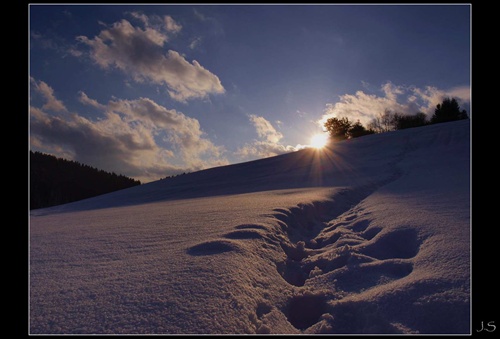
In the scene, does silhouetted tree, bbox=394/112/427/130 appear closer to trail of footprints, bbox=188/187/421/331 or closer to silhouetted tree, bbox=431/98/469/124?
silhouetted tree, bbox=431/98/469/124

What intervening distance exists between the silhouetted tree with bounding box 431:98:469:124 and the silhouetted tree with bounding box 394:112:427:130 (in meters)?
2.47

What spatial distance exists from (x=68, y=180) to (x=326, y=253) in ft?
226

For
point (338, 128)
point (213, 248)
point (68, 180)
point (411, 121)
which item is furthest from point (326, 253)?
point (68, 180)

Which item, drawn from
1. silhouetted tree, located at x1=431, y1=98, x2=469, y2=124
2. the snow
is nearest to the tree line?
silhouetted tree, located at x1=431, y1=98, x2=469, y2=124

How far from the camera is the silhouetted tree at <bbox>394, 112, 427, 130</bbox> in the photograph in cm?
3719

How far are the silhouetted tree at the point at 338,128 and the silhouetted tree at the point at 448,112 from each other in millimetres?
9260

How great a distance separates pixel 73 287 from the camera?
2.09m

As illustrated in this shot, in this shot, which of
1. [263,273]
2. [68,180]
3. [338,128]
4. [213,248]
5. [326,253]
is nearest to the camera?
[263,273]

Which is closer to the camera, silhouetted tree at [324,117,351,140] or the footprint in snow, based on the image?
the footprint in snow

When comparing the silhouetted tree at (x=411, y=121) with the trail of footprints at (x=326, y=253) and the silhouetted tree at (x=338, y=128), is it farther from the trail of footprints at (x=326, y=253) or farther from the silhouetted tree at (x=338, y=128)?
the trail of footprints at (x=326, y=253)

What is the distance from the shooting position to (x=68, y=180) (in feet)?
200

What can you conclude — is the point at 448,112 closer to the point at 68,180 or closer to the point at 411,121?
the point at 411,121
